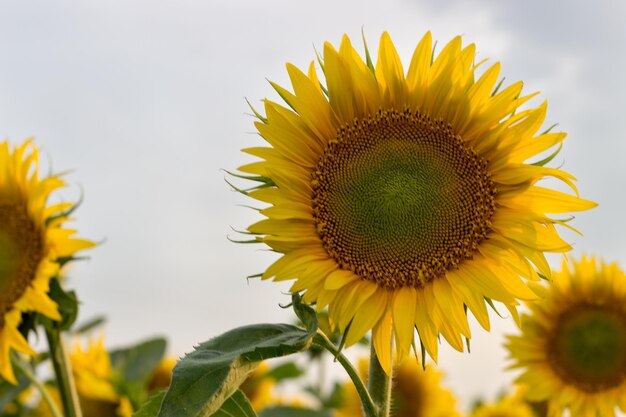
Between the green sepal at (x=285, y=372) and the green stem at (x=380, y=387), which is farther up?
the green stem at (x=380, y=387)

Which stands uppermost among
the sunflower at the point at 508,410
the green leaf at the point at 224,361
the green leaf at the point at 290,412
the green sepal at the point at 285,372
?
the green leaf at the point at 224,361

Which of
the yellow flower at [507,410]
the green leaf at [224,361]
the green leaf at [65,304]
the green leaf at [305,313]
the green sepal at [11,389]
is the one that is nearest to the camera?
the green leaf at [224,361]

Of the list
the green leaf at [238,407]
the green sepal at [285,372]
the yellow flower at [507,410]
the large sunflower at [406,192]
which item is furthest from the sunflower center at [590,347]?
the green leaf at [238,407]

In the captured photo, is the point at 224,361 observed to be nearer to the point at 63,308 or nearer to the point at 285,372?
the point at 63,308

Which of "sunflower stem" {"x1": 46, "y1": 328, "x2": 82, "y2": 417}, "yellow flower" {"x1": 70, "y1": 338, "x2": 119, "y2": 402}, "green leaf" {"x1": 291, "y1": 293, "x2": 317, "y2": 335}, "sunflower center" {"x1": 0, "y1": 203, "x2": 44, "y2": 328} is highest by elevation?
"sunflower center" {"x1": 0, "y1": 203, "x2": 44, "y2": 328}

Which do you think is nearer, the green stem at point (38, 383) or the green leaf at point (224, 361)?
the green leaf at point (224, 361)

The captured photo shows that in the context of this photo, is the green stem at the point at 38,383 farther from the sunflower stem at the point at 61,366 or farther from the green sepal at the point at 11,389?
the green sepal at the point at 11,389

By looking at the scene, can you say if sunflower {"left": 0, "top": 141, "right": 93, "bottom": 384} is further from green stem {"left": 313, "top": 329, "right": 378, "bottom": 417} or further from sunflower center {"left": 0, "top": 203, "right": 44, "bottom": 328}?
green stem {"left": 313, "top": 329, "right": 378, "bottom": 417}

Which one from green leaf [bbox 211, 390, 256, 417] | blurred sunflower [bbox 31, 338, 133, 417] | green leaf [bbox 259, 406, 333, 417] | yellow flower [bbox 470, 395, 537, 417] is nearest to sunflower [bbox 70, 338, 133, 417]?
blurred sunflower [bbox 31, 338, 133, 417]
